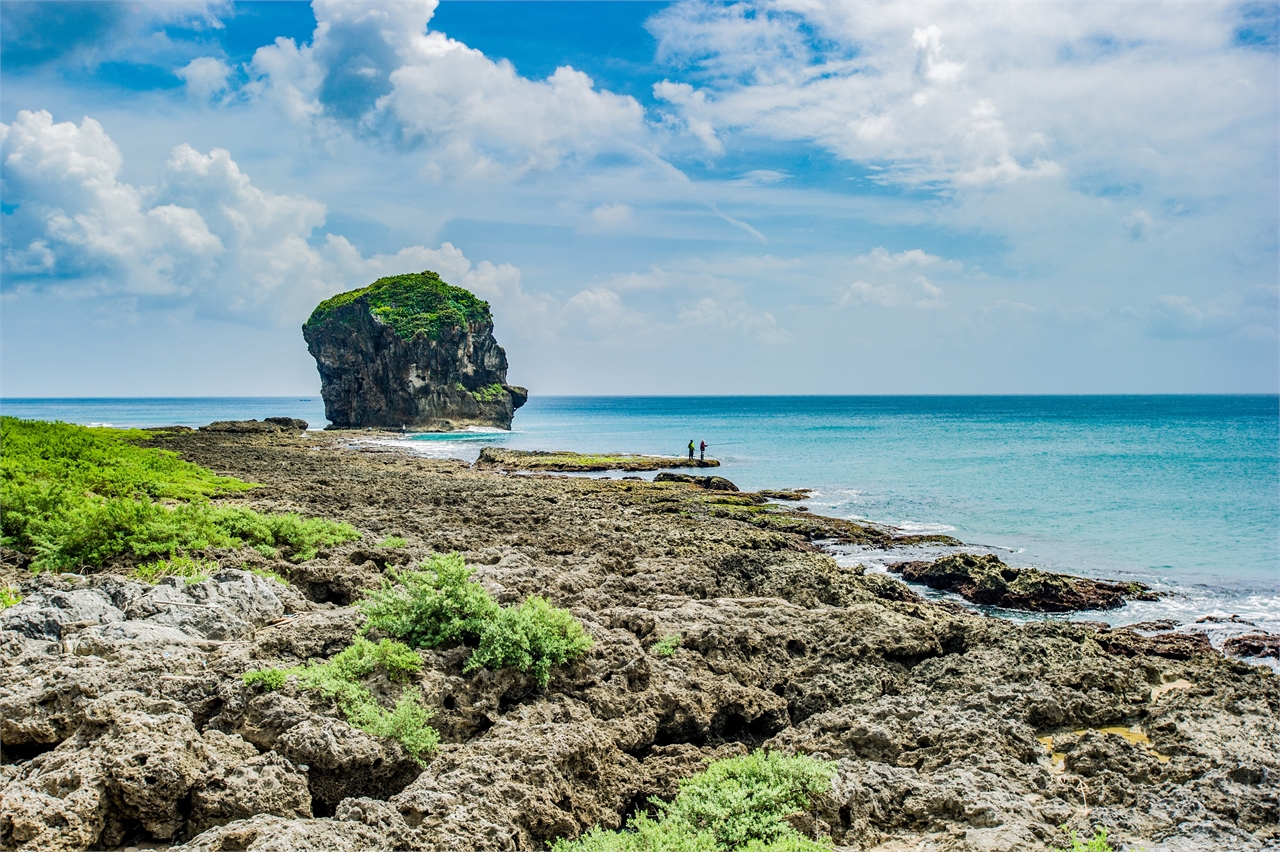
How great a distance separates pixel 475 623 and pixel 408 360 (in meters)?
89.3

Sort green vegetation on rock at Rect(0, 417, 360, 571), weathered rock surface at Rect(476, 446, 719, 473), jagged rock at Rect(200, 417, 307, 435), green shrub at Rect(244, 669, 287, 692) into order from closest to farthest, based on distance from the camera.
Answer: green shrub at Rect(244, 669, 287, 692) → green vegetation on rock at Rect(0, 417, 360, 571) → weathered rock surface at Rect(476, 446, 719, 473) → jagged rock at Rect(200, 417, 307, 435)

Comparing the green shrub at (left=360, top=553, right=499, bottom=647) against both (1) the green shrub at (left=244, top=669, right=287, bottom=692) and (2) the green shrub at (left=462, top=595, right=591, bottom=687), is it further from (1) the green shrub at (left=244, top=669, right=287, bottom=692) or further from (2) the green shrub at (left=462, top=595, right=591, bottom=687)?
(1) the green shrub at (left=244, top=669, right=287, bottom=692)

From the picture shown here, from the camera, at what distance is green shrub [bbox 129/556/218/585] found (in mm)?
10270

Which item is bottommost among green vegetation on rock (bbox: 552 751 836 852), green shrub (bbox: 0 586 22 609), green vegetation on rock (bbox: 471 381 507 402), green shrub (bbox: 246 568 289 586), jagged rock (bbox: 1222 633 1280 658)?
jagged rock (bbox: 1222 633 1280 658)

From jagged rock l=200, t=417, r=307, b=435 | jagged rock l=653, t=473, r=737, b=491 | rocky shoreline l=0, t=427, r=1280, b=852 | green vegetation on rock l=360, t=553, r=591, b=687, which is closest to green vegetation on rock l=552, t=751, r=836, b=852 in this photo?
rocky shoreline l=0, t=427, r=1280, b=852

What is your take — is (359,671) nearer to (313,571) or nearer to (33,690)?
(33,690)

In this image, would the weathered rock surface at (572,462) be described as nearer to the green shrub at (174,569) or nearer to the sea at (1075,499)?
the sea at (1075,499)

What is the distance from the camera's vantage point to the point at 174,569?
35.3ft

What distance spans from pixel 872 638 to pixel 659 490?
79.6 feet

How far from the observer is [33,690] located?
6594mm

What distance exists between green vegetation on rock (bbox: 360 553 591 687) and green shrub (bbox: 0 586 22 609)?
4.51 m

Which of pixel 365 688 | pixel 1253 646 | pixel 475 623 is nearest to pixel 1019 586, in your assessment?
pixel 1253 646

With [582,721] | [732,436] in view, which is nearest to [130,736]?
[582,721]

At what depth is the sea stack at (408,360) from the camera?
306ft
